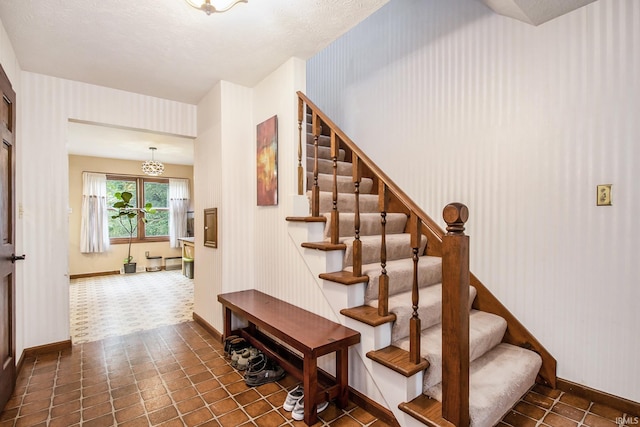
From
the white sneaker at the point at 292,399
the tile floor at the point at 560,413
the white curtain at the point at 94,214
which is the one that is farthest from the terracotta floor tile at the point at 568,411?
the white curtain at the point at 94,214

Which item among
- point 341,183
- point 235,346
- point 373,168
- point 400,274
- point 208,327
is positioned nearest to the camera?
point 373,168

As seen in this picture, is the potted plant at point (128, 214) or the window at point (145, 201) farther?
the window at point (145, 201)

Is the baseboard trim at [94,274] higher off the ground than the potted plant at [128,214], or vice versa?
the potted plant at [128,214]

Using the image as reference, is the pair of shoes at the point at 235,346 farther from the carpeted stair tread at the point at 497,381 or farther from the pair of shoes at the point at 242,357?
the carpeted stair tread at the point at 497,381

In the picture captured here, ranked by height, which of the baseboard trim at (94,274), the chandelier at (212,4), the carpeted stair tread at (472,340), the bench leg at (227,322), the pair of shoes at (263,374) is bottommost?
the baseboard trim at (94,274)

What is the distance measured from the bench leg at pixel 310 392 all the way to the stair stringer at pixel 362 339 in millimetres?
333

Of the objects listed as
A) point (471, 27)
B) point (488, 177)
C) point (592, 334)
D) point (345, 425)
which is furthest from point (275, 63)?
point (592, 334)

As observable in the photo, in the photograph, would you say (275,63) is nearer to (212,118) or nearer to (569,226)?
(212,118)

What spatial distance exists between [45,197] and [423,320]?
11.9 ft

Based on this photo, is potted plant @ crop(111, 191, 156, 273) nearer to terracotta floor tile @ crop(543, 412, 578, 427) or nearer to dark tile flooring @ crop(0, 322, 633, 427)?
dark tile flooring @ crop(0, 322, 633, 427)

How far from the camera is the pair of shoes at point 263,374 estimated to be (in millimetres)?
2324

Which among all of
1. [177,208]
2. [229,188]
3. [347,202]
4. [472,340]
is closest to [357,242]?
[347,202]

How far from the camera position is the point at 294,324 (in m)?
2.22

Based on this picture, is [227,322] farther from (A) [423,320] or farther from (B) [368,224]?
(A) [423,320]
